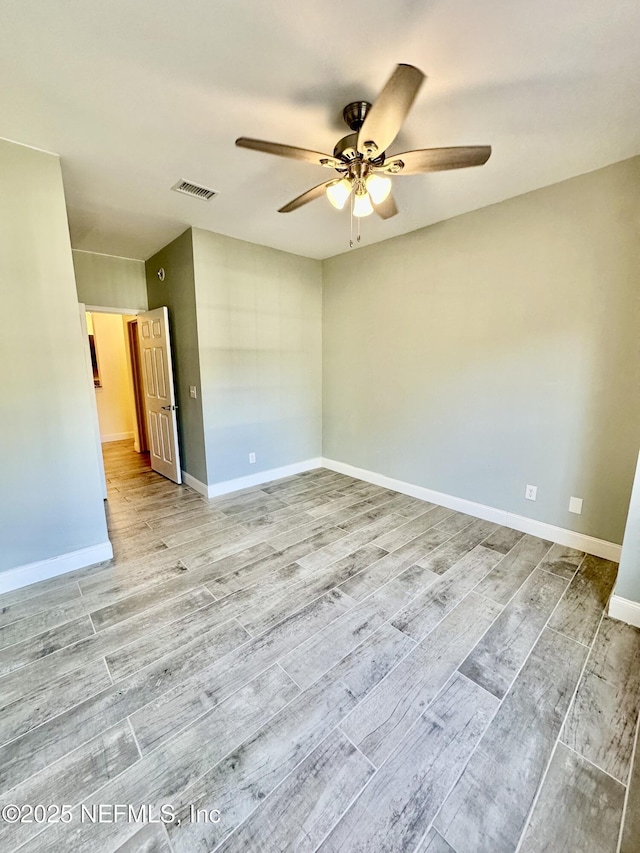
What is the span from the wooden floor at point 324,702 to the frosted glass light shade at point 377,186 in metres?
2.28

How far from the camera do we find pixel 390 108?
130 cm

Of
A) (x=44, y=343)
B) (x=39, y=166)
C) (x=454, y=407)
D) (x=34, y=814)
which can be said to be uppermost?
(x=39, y=166)

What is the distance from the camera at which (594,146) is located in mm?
2051

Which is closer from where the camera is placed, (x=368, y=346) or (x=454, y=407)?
(x=454, y=407)

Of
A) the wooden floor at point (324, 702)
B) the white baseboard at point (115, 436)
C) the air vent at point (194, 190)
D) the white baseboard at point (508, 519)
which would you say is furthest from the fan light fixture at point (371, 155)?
the white baseboard at point (115, 436)

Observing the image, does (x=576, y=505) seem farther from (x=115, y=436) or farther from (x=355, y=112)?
(x=115, y=436)

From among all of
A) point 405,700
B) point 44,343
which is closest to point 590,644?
point 405,700

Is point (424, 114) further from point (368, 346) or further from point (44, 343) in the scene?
point (44, 343)

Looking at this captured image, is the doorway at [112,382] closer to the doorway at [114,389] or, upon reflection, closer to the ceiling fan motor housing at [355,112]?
the doorway at [114,389]

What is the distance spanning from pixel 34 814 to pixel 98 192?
341 cm

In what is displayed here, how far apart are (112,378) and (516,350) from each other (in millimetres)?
6218

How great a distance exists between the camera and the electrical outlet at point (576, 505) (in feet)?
8.52

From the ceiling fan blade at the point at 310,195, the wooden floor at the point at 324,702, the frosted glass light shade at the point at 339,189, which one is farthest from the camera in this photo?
the ceiling fan blade at the point at 310,195

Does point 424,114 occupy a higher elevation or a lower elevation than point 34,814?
higher
